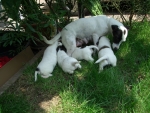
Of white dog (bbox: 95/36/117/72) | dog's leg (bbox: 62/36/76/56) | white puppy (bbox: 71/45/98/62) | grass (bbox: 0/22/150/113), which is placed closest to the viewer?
grass (bbox: 0/22/150/113)

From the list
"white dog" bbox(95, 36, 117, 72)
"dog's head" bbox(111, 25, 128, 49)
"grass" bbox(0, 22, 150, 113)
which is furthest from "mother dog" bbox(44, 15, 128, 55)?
"grass" bbox(0, 22, 150, 113)

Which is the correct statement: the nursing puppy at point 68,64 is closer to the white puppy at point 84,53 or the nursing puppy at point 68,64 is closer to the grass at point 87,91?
the grass at point 87,91

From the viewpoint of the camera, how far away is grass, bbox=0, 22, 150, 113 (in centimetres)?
220

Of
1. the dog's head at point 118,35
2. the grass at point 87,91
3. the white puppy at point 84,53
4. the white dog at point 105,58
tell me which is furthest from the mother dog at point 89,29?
the grass at point 87,91

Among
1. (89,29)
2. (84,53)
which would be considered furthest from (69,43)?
(89,29)

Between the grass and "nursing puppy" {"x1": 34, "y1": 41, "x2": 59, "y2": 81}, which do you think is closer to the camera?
the grass

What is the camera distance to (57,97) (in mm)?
2447

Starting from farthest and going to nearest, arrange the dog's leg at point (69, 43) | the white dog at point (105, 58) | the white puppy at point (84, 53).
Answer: the dog's leg at point (69, 43) < the white puppy at point (84, 53) < the white dog at point (105, 58)

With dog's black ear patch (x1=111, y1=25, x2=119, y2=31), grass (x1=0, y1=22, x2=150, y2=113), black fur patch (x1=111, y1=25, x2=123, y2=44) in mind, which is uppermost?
dog's black ear patch (x1=111, y1=25, x2=119, y2=31)

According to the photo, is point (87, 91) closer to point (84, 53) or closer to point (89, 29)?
point (84, 53)

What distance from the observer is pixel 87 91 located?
246 centimetres

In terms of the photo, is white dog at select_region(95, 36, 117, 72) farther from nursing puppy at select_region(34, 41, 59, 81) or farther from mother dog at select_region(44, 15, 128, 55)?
nursing puppy at select_region(34, 41, 59, 81)

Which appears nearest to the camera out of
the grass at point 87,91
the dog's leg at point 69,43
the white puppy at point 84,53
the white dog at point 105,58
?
the grass at point 87,91

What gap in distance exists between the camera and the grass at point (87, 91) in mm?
2199
